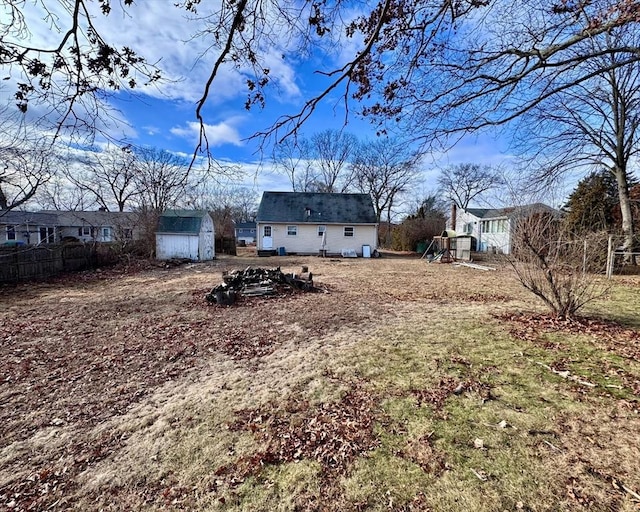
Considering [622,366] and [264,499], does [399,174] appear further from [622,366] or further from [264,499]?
[264,499]

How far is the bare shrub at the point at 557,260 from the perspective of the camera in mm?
5473

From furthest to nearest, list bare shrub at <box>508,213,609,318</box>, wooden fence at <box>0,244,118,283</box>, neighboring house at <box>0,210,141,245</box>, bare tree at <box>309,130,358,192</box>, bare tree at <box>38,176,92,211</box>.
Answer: bare tree at <box>309,130,358,192</box>
neighboring house at <box>0,210,141,245</box>
bare tree at <box>38,176,92,211</box>
wooden fence at <box>0,244,118,283</box>
bare shrub at <box>508,213,609,318</box>

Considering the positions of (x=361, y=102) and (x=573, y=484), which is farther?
(x=361, y=102)

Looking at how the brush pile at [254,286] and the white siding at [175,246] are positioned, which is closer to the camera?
the brush pile at [254,286]

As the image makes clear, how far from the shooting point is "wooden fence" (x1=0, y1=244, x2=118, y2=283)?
10.3m

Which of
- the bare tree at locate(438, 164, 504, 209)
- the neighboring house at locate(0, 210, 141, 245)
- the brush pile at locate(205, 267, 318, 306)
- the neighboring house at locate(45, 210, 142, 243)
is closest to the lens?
the brush pile at locate(205, 267, 318, 306)

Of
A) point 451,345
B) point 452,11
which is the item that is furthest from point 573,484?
point 452,11

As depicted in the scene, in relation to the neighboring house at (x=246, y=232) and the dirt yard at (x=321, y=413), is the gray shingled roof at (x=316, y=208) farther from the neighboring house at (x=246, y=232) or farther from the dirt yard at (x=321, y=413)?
the neighboring house at (x=246, y=232)

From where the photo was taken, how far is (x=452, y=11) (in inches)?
130

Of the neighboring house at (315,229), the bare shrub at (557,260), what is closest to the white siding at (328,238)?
the neighboring house at (315,229)

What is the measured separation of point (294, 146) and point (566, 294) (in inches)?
237

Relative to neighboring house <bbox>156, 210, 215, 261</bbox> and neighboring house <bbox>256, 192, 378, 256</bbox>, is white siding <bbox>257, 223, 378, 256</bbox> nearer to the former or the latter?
neighboring house <bbox>256, 192, 378, 256</bbox>

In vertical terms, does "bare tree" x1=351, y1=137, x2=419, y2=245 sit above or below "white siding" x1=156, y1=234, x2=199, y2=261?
above

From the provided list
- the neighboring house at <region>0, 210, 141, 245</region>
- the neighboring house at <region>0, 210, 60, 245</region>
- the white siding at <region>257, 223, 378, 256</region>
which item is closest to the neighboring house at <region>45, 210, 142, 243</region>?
the neighboring house at <region>0, 210, 141, 245</region>
